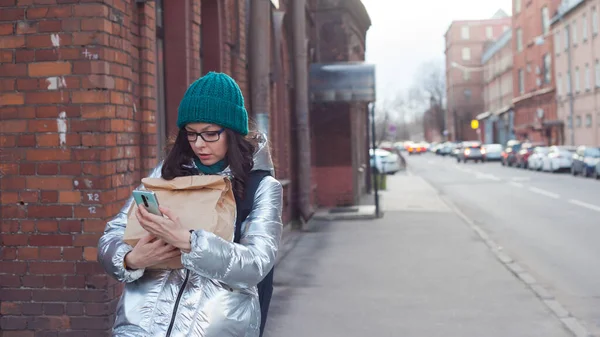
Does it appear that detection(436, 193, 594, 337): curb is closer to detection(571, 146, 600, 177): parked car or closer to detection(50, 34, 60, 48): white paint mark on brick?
detection(50, 34, 60, 48): white paint mark on brick

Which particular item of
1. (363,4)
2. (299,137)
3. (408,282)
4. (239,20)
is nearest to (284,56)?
(299,137)

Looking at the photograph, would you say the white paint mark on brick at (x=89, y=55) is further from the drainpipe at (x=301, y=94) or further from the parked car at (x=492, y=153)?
the parked car at (x=492, y=153)

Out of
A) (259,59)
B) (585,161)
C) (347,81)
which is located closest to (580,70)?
(585,161)

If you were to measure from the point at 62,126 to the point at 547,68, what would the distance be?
5520cm

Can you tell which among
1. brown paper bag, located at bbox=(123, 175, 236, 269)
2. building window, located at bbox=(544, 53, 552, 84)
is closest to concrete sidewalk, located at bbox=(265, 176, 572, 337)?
brown paper bag, located at bbox=(123, 175, 236, 269)

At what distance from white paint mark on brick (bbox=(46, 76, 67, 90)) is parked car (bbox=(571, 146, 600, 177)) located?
2778 centimetres

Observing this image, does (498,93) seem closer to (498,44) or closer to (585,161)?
(498,44)

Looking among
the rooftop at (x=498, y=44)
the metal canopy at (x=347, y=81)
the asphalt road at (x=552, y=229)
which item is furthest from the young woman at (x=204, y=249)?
the rooftop at (x=498, y=44)

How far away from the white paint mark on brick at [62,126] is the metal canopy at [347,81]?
12.2m

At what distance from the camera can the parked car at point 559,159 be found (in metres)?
36.0

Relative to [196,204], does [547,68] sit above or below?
above

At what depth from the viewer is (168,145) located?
2.71 metres

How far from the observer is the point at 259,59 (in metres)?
9.82

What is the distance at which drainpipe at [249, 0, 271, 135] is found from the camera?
9.66 m
